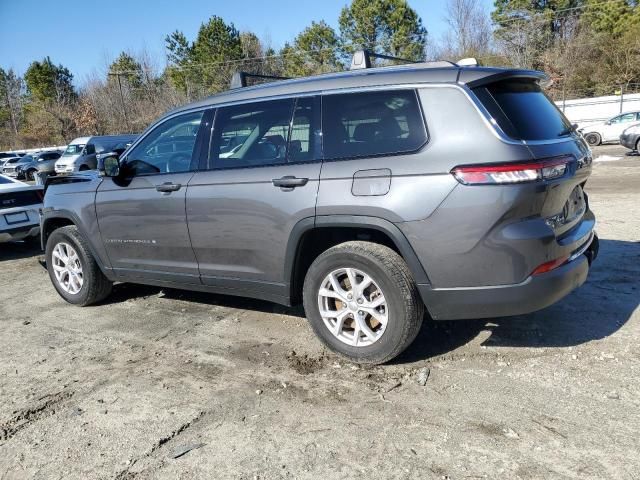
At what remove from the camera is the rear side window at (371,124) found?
3.46m

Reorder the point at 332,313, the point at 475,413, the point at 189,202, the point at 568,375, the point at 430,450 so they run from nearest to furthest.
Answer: the point at 430,450 < the point at 475,413 < the point at 568,375 < the point at 332,313 < the point at 189,202

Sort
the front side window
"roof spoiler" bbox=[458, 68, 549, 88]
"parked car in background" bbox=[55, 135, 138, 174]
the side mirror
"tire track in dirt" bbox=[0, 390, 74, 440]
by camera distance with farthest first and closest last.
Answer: "parked car in background" bbox=[55, 135, 138, 174], the side mirror, the front side window, "roof spoiler" bbox=[458, 68, 549, 88], "tire track in dirt" bbox=[0, 390, 74, 440]

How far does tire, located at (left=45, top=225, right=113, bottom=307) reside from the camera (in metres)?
5.40

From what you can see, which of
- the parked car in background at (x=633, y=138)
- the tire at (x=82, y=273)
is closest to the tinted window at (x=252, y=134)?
the tire at (x=82, y=273)

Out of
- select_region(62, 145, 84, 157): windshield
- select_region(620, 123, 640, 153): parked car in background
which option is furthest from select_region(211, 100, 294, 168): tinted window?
select_region(62, 145, 84, 157): windshield

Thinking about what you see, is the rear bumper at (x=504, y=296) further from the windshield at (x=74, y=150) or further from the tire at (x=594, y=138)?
the windshield at (x=74, y=150)

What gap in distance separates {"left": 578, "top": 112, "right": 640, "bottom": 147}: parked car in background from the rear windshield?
2357 cm

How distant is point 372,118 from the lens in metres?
3.64

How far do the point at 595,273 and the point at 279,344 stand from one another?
3.22 meters

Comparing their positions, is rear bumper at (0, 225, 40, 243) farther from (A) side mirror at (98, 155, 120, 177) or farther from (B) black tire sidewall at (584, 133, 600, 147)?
(B) black tire sidewall at (584, 133, 600, 147)

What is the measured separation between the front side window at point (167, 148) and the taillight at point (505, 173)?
2329mm

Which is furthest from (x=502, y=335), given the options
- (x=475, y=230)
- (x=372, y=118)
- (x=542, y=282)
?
(x=372, y=118)

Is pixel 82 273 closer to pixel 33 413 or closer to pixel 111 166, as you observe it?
pixel 111 166

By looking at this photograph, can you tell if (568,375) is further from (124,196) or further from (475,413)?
(124,196)
